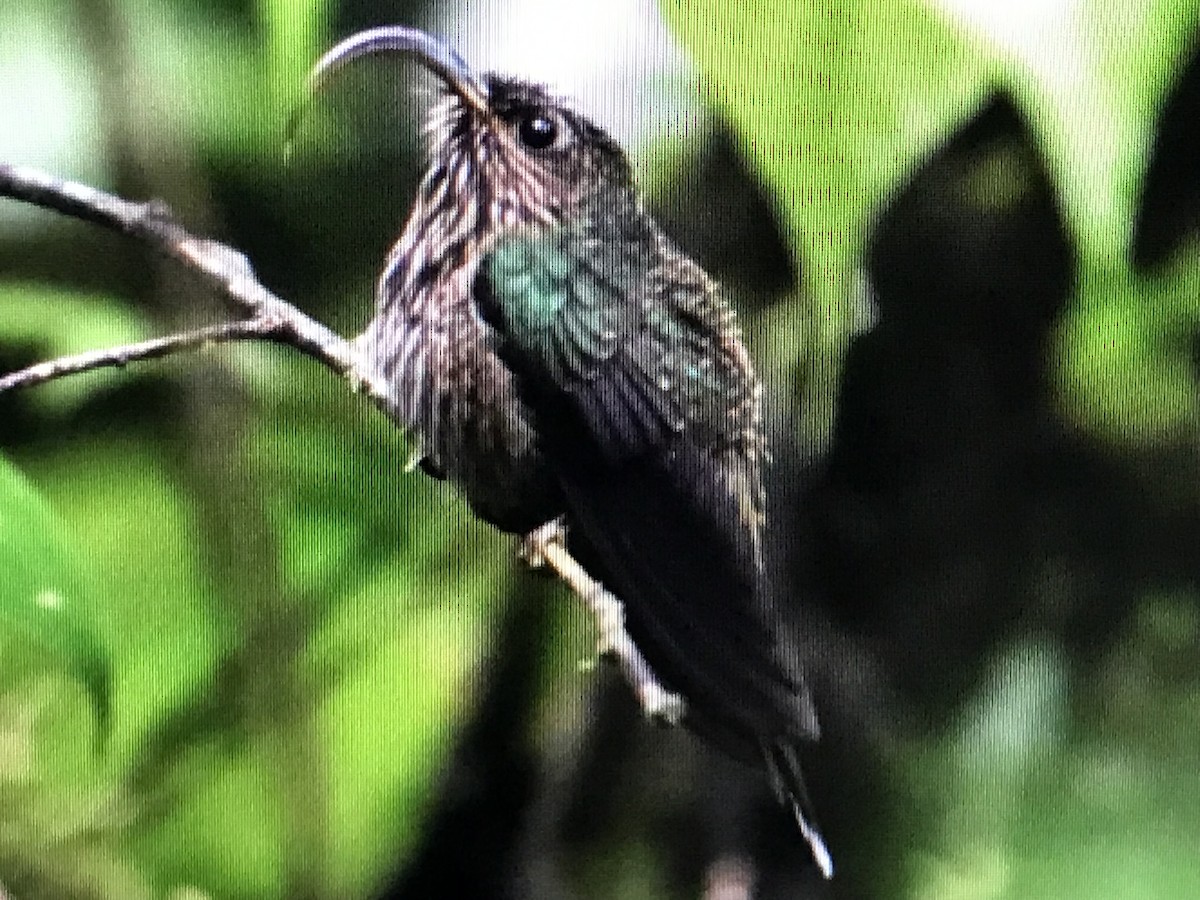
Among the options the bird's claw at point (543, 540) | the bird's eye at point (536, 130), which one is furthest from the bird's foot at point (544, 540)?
the bird's eye at point (536, 130)

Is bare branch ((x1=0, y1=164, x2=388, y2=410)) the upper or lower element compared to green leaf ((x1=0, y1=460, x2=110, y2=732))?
upper

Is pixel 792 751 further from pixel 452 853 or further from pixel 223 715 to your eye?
pixel 223 715

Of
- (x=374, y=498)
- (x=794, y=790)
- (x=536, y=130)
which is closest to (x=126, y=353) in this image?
(x=374, y=498)

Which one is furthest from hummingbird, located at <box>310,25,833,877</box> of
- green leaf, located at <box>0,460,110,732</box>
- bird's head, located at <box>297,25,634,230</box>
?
green leaf, located at <box>0,460,110,732</box>

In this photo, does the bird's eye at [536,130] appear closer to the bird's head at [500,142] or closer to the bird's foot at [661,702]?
the bird's head at [500,142]

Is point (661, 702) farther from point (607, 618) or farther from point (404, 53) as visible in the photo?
point (404, 53)

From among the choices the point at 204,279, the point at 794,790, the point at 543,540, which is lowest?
the point at 794,790

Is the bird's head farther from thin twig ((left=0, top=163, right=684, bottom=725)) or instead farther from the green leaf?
the green leaf
